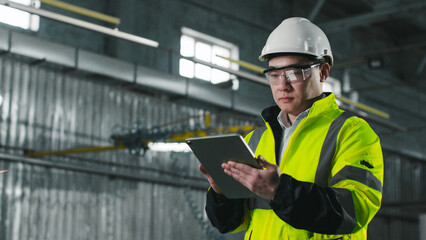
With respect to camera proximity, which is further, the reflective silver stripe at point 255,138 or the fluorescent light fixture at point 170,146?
the fluorescent light fixture at point 170,146

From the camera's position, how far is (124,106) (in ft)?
52.7

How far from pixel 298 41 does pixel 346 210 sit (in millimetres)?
939

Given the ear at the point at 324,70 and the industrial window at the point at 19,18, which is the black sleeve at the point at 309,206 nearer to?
the ear at the point at 324,70

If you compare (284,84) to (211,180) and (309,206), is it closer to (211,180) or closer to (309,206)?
(211,180)

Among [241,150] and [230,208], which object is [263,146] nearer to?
[230,208]

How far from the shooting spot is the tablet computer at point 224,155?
2.60 metres

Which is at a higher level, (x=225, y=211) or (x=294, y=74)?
(x=294, y=74)

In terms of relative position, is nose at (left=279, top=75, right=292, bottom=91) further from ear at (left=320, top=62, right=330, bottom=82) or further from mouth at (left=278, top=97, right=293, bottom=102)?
ear at (left=320, top=62, right=330, bottom=82)

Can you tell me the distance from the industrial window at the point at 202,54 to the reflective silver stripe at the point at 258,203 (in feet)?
47.8

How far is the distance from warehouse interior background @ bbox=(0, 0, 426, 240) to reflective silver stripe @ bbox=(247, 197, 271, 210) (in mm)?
7350

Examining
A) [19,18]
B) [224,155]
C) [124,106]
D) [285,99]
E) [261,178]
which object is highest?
[19,18]

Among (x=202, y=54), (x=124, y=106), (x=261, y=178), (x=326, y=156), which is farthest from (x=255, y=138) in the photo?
(x=202, y=54)

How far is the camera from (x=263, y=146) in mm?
3234

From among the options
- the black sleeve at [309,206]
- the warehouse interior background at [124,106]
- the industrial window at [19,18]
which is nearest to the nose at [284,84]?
the black sleeve at [309,206]
